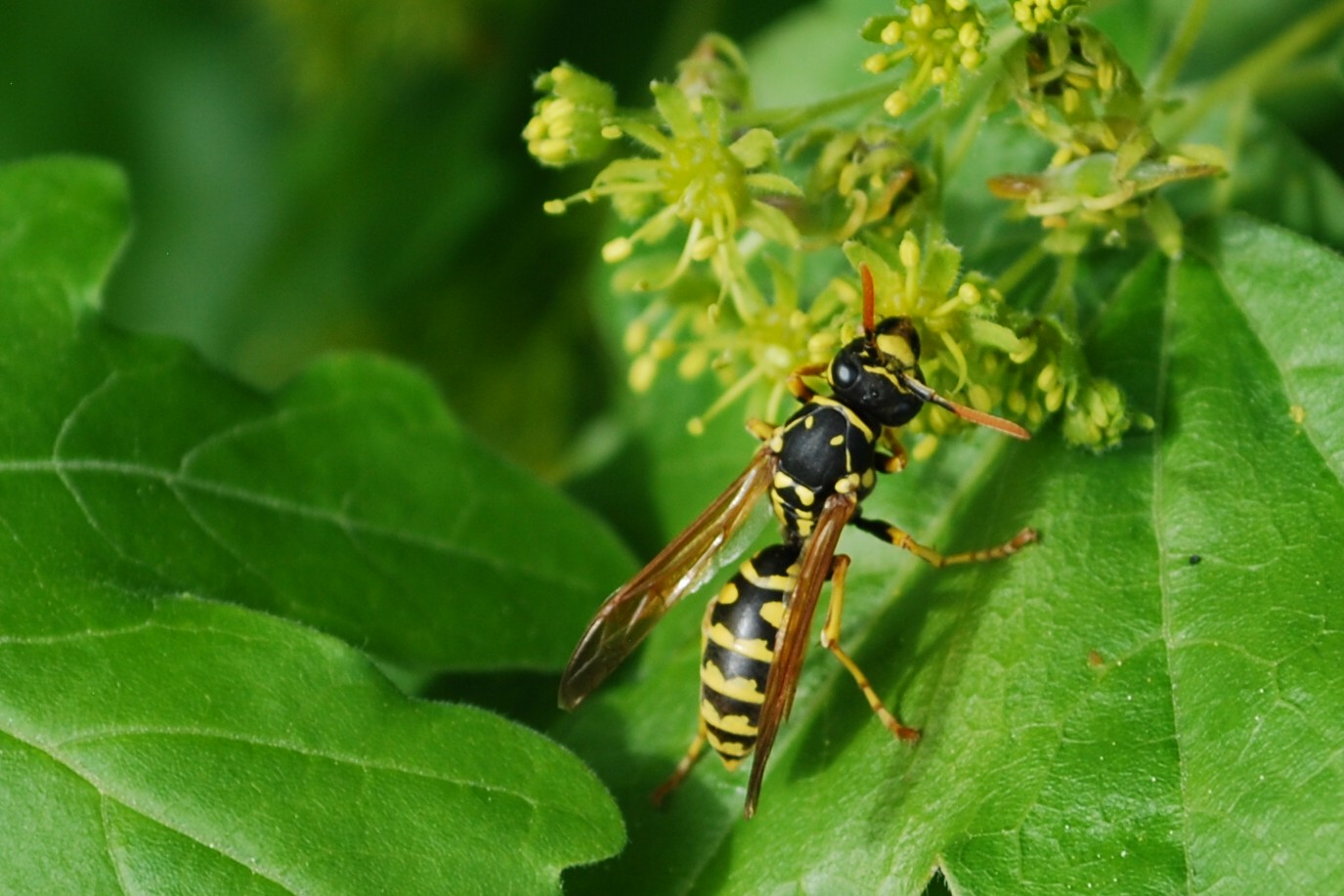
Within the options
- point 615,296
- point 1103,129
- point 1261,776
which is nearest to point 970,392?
point 1103,129

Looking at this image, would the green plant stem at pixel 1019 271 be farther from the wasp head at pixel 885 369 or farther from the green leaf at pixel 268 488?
the green leaf at pixel 268 488

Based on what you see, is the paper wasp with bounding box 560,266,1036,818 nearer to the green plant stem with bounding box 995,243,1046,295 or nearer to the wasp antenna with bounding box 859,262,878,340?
the wasp antenna with bounding box 859,262,878,340

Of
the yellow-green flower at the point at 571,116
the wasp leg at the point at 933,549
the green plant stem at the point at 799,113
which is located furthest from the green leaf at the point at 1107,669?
the yellow-green flower at the point at 571,116

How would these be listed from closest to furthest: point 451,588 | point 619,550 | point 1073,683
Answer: point 1073,683 < point 451,588 < point 619,550

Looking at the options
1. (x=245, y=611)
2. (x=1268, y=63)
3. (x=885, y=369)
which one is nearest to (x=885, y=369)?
(x=885, y=369)

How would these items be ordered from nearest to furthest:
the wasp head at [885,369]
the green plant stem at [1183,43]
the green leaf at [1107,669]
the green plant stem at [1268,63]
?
the green leaf at [1107,669] < the wasp head at [885,369] < the green plant stem at [1183,43] < the green plant stem at [1268,63]

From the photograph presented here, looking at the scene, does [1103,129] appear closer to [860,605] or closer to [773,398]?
[773,398]

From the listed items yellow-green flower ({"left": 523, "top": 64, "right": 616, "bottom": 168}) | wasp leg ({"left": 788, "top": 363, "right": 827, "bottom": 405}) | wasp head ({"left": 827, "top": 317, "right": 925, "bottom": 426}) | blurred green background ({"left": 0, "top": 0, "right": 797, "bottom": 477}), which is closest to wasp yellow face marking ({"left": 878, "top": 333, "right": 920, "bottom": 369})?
wasp head ({"left": 827, "top": 317, "right": 925, "bottom": 426})
